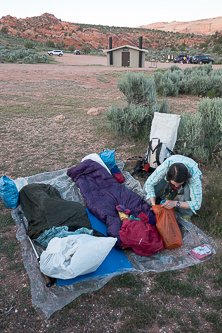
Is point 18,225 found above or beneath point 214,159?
beneath

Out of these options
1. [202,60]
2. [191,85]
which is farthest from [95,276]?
[202,60]

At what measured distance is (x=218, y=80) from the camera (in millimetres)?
9523

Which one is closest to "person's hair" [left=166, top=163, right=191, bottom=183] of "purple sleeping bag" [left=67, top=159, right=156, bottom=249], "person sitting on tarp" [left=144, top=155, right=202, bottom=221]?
"person sitting on tarp" [left=144, top=155, right=202, bottom=221]

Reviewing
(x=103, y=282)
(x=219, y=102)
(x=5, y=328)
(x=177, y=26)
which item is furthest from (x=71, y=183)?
(x=177, y=26)

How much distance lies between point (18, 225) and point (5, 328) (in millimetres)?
1318

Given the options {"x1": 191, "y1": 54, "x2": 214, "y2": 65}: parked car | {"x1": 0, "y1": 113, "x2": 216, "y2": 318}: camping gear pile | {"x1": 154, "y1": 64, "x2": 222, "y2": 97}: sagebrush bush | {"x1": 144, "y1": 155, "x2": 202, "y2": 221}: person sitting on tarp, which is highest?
{"x1": 191, "y1": 54, "x2": 214, "y2": 65}: parked car

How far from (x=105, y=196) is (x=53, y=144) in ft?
8.54

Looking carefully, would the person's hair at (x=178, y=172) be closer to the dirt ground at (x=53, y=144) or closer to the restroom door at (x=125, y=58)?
the dirt ground at (x=53, y=144)

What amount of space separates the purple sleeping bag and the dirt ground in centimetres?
75

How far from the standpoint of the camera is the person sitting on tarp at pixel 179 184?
8.66 ft

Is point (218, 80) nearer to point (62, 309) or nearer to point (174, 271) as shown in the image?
point (174, 271)

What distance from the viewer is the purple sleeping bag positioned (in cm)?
309

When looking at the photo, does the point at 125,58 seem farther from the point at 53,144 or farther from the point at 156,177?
the point at 156,177

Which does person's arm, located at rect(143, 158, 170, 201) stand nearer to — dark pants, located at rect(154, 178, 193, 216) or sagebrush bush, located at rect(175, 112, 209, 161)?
dark pants, located at rect(154, 178, 193, 216)
